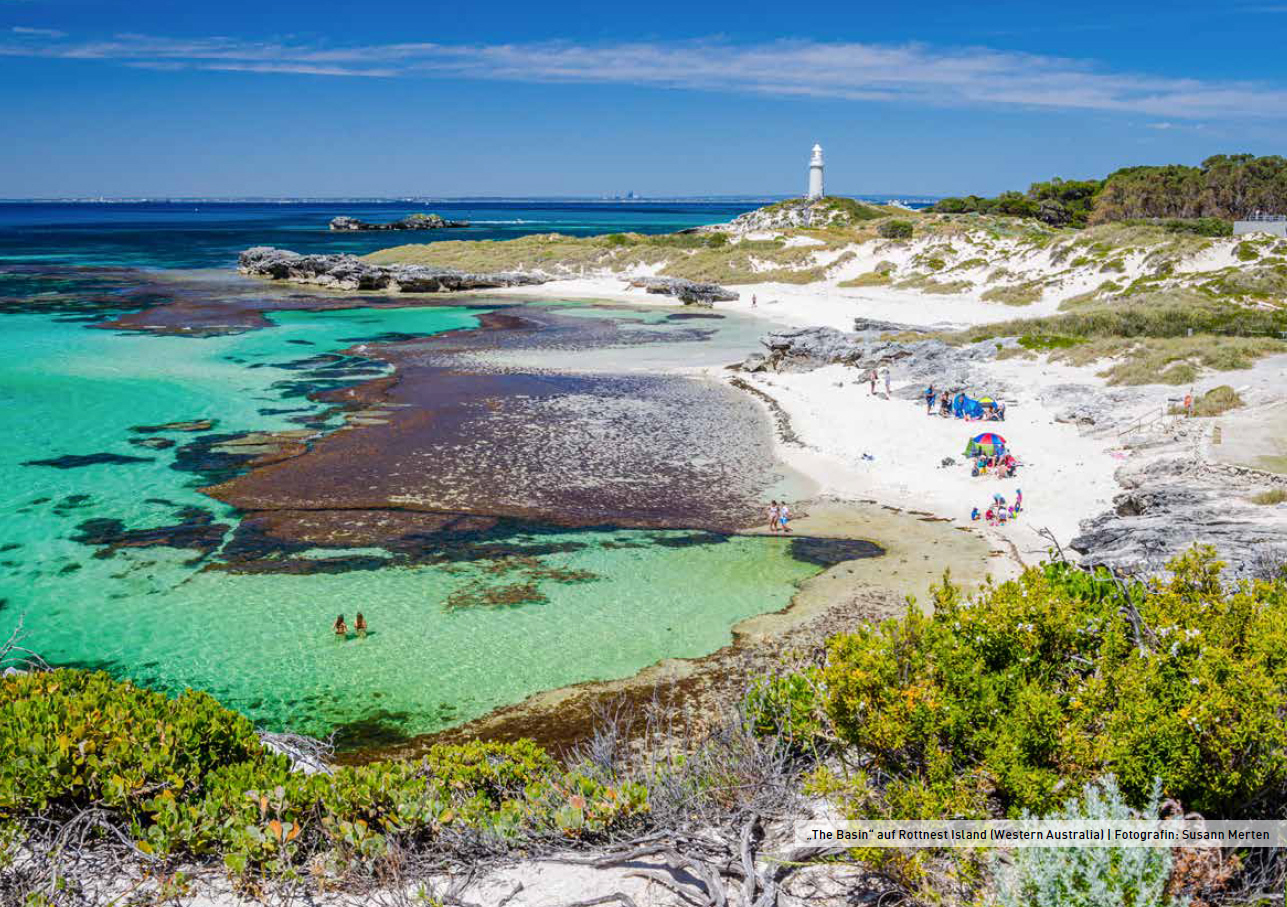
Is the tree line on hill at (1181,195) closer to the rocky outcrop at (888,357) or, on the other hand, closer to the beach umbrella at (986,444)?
the rocky outcrop at (888,357)

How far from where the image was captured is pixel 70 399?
33.6m

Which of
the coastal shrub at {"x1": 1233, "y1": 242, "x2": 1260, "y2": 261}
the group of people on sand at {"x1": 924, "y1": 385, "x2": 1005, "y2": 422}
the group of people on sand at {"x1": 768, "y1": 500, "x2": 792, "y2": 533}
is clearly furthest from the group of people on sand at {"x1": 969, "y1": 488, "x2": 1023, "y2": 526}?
the coastal shrub at {"x1": 1233, "y1": 242, "x2": 1260, "y2": 261}

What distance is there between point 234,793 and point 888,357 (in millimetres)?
34504

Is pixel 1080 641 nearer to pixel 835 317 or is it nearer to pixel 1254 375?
pixel 1254 375

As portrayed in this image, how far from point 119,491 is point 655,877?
22.3 metres

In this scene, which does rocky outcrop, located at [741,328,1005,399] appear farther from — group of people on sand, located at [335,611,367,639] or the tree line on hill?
the tree line on hill

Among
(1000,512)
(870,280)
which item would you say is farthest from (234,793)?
(870,280)

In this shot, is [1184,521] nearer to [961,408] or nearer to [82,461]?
[961,408]

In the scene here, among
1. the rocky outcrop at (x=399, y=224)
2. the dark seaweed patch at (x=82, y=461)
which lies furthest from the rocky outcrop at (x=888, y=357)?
the rocky outcrop at (x=399, y=224)

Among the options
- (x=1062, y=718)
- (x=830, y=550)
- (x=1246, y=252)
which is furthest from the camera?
(x=1246, y=252)

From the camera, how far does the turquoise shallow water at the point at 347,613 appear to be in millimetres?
13883

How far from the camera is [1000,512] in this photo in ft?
66.2

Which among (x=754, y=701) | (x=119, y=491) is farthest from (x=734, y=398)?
(x=754, y=701)

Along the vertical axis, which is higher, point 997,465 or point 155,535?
point 997,465
